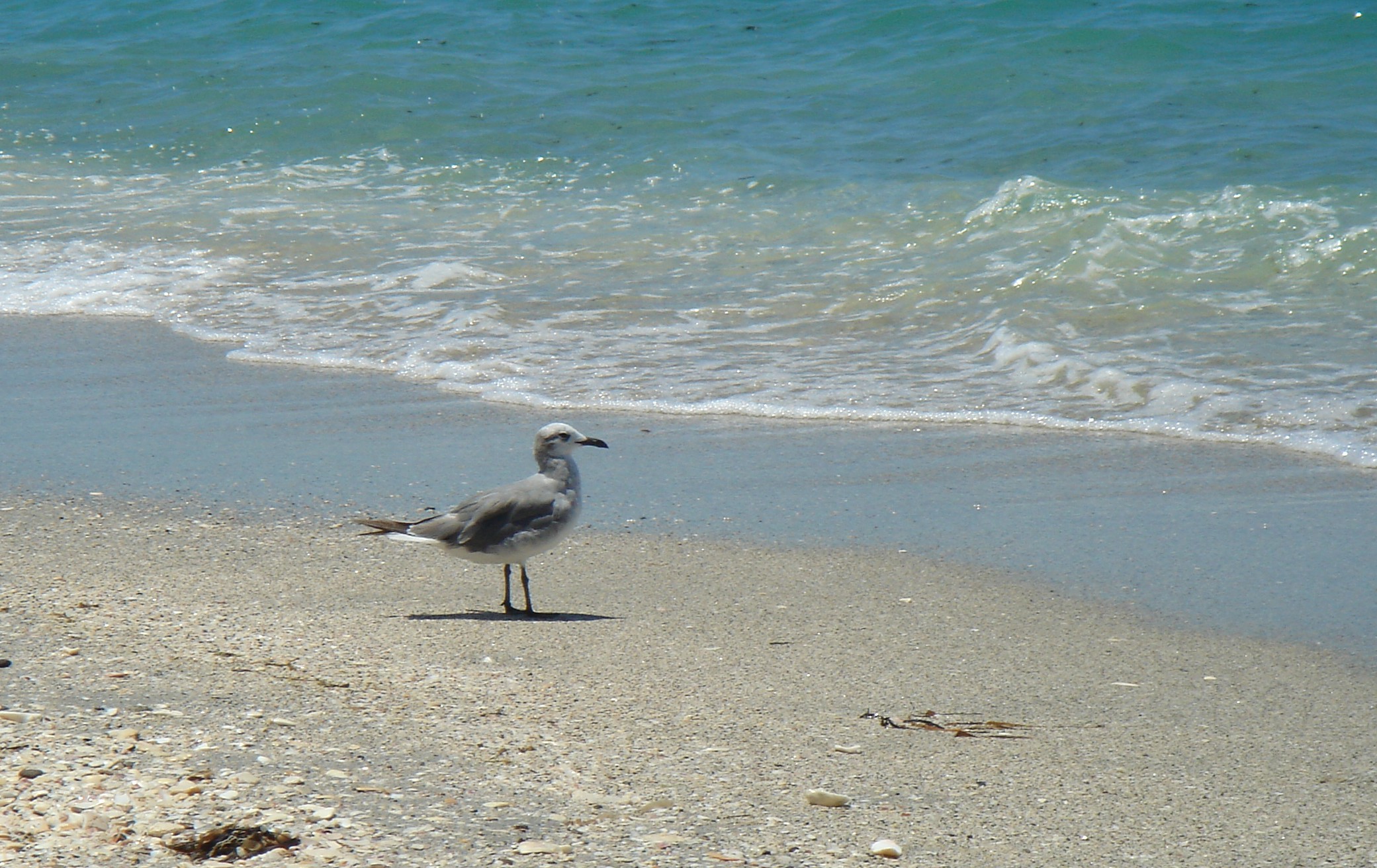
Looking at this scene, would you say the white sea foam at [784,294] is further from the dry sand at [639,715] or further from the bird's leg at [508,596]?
the bird's leg at [508,596]

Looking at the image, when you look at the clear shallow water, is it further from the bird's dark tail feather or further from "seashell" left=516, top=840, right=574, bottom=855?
"seashell" left=516, top=840, right=574, bottom=855

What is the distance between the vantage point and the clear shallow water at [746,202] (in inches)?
280

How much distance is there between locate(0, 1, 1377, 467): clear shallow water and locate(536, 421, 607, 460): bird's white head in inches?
77.0

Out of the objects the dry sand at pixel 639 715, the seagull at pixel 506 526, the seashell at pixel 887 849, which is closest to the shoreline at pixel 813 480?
the dry sand at pixel 639 715

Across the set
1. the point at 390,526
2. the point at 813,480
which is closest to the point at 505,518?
the point at 390,526

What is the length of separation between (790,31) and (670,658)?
12195 mm

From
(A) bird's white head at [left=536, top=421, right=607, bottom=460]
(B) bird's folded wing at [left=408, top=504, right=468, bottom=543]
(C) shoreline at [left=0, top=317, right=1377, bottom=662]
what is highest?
(A) bird's white head at [left=536, top=421, right=607, bottom=460]

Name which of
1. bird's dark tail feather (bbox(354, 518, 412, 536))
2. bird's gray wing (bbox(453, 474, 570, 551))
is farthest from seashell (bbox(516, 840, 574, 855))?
bird's dark tail feather (bbox(354, 518, 412, 536))

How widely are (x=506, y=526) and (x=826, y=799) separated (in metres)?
1.68

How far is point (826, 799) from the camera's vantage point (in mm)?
2945

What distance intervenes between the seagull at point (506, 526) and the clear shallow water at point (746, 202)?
84.4 inches

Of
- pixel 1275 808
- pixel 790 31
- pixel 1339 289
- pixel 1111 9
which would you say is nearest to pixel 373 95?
pixel 790 31

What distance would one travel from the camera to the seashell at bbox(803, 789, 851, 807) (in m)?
2.94

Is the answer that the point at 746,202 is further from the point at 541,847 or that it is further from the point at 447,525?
the point at 541,847
